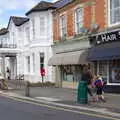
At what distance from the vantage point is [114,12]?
2570cm

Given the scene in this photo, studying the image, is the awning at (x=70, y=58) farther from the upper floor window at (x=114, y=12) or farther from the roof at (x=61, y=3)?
the roof at (x=61, y=3)

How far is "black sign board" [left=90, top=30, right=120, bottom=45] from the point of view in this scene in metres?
24.2

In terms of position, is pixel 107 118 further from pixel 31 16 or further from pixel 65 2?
pixel 31 16

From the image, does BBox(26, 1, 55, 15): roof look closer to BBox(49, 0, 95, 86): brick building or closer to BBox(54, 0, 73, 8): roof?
BBox(54, 0, 73, 8): roof

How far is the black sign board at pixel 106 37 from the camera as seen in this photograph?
953 inches

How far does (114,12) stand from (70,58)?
610cm

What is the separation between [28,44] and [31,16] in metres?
3.43

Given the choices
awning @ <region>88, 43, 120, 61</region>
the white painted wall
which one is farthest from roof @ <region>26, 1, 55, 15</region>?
awning @ <region>88, 43, 120, 61</region>

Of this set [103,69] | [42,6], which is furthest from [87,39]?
[42,6]

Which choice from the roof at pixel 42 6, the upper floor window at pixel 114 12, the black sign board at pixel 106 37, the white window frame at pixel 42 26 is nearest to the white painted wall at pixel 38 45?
the white window frame at pixel 42 26

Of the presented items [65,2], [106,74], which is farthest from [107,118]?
[65,2]

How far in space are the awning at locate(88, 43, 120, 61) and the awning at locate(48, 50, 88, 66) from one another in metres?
1.42

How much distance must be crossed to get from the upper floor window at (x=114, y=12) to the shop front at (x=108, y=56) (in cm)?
90

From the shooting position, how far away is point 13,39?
48688mm
